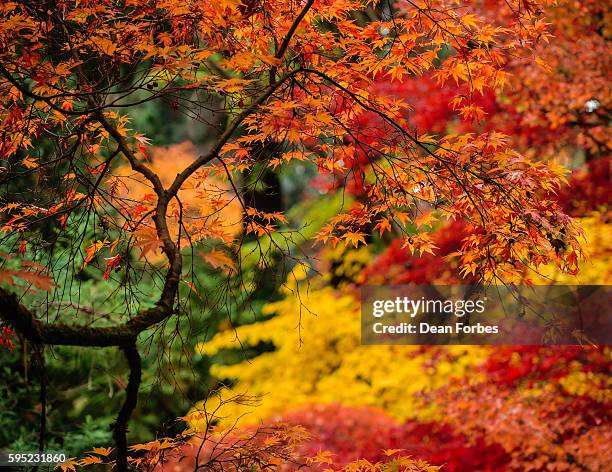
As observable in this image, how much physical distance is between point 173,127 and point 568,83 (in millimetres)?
4344

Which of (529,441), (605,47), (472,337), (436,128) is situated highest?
(605,47)

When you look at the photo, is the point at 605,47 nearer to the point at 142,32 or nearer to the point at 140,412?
the point at 142,32

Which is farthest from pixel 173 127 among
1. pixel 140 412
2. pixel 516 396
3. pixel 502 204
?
pixel 502 204

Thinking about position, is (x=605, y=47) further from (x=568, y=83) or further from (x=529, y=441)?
(x=529, y=441)

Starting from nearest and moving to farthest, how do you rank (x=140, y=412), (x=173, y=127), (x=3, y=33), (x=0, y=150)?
(x=3, y=33)
(x=0, y=150)
(x=140, y=412)
(x=173, y=127)

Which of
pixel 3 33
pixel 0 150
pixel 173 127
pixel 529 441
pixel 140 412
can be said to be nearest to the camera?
pixel 3 33

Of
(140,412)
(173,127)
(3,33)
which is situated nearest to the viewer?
(3,33)

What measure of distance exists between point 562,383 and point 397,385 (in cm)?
112

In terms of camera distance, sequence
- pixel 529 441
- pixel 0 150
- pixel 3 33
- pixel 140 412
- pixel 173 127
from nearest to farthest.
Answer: pixel 3 33 → pixel 0 150 → pixel 529 441 → pixel 140 412 → pixel 173 127

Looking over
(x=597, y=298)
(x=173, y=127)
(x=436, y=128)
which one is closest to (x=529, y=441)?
(x=597, y=298)

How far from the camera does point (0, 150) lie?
8.27ft

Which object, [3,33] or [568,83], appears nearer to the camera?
[3,33]

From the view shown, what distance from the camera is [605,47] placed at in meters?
A: 5.44

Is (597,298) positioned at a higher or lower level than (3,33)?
lower
